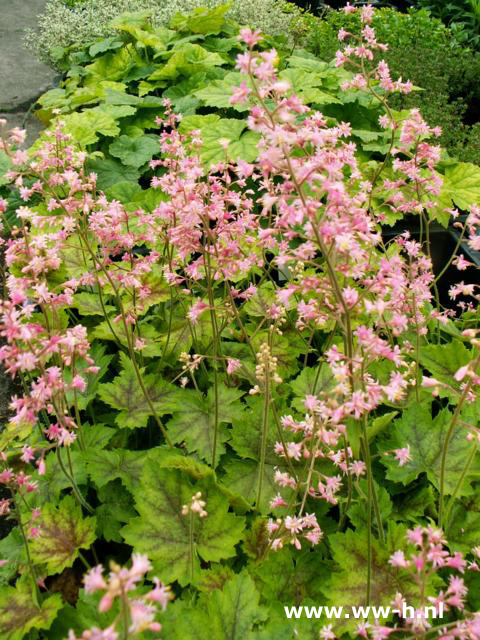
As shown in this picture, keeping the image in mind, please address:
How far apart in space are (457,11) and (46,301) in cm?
753

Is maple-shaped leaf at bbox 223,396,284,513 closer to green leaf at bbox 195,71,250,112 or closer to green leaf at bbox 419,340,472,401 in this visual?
green leaf at bbox 419,340,472,401

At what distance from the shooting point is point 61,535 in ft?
6.00

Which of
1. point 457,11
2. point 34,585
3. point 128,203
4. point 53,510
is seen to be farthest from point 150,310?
point 457,11

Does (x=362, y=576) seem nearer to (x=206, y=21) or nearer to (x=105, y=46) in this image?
(x=206, y=21)

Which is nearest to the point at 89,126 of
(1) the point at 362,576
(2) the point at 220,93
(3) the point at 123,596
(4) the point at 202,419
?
(2) the point at 220,93

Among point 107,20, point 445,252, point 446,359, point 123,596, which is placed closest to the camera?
point 123,596

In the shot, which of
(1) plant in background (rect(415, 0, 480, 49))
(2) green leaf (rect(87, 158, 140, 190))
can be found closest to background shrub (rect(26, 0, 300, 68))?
(1) plant in background (rect(415, 0, 480, 49))

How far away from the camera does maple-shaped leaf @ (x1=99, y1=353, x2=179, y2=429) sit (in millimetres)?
2211

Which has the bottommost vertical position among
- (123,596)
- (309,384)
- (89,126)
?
(309,384)

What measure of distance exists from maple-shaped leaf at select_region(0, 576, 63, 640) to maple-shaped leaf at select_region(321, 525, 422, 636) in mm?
749

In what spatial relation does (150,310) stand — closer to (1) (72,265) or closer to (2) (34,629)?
(1) (72,265)

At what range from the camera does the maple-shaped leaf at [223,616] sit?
4.61ft

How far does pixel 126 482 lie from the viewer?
2000mm

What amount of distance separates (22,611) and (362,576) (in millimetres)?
968
